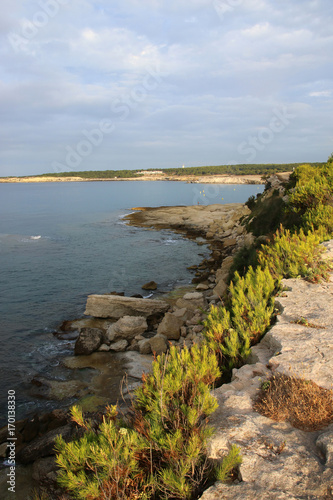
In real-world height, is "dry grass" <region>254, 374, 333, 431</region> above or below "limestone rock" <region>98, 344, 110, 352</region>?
→ above

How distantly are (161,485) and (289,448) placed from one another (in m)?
1.42

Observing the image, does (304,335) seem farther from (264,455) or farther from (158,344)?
(158,344)

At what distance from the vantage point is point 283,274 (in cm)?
873

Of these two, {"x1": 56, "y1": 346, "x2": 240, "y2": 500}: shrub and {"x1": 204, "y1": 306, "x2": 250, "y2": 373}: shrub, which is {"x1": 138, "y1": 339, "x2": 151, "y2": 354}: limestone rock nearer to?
{"x1": 204, "y1": 306, "x2": 250, "y2": 373}: shrub

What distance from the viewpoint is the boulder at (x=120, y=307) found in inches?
600

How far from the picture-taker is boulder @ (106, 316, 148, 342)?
13031 millimetres

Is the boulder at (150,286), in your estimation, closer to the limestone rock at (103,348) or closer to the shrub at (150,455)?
the limestone rock at (103,348)

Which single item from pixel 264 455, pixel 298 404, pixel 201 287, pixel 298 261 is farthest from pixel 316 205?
pixel 264 455

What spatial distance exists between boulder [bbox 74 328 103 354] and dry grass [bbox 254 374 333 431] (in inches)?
354

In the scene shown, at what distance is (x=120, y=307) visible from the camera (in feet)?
50.4

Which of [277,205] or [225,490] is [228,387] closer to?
[225,490]

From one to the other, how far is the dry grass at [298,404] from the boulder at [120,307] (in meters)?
11.1

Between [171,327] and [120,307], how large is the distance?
3621 millimetres

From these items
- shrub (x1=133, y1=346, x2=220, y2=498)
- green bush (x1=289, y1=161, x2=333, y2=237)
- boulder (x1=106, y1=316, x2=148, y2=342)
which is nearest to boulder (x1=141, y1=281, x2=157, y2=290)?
boulder (x1=106, y1=316, x2=148, y2=342)
